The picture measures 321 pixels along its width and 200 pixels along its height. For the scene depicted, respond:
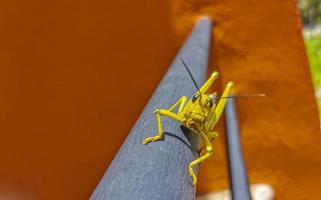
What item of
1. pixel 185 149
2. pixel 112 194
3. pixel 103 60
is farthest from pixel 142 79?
pixel 112 194

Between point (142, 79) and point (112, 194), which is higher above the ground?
point (112, 194)

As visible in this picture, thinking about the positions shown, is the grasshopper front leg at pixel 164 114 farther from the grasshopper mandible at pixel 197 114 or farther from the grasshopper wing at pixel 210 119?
the grasshopper wing at pixel 210 119

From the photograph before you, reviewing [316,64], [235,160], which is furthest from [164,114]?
[316,64]

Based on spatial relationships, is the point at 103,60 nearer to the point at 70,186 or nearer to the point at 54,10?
the point at 54,10

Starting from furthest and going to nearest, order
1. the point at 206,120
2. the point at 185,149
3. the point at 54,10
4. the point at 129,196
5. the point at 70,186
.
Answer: the point at 70,186 < the point at 54,10 < the point at 206,120 < the point at 185,149 < the point at 129,196

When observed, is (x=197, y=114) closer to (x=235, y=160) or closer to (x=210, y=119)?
(x=210, y=119)

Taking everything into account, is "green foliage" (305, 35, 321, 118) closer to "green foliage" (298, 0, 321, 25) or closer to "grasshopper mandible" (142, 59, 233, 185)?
"grasshopper mandible" (142, 59, 233, 185)

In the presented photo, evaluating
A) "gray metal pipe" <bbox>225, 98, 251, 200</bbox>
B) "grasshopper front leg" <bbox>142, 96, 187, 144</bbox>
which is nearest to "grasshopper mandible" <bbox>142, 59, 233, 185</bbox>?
"grasshopper front leg" <bbox>142, 96, 187, 144</bbox>
